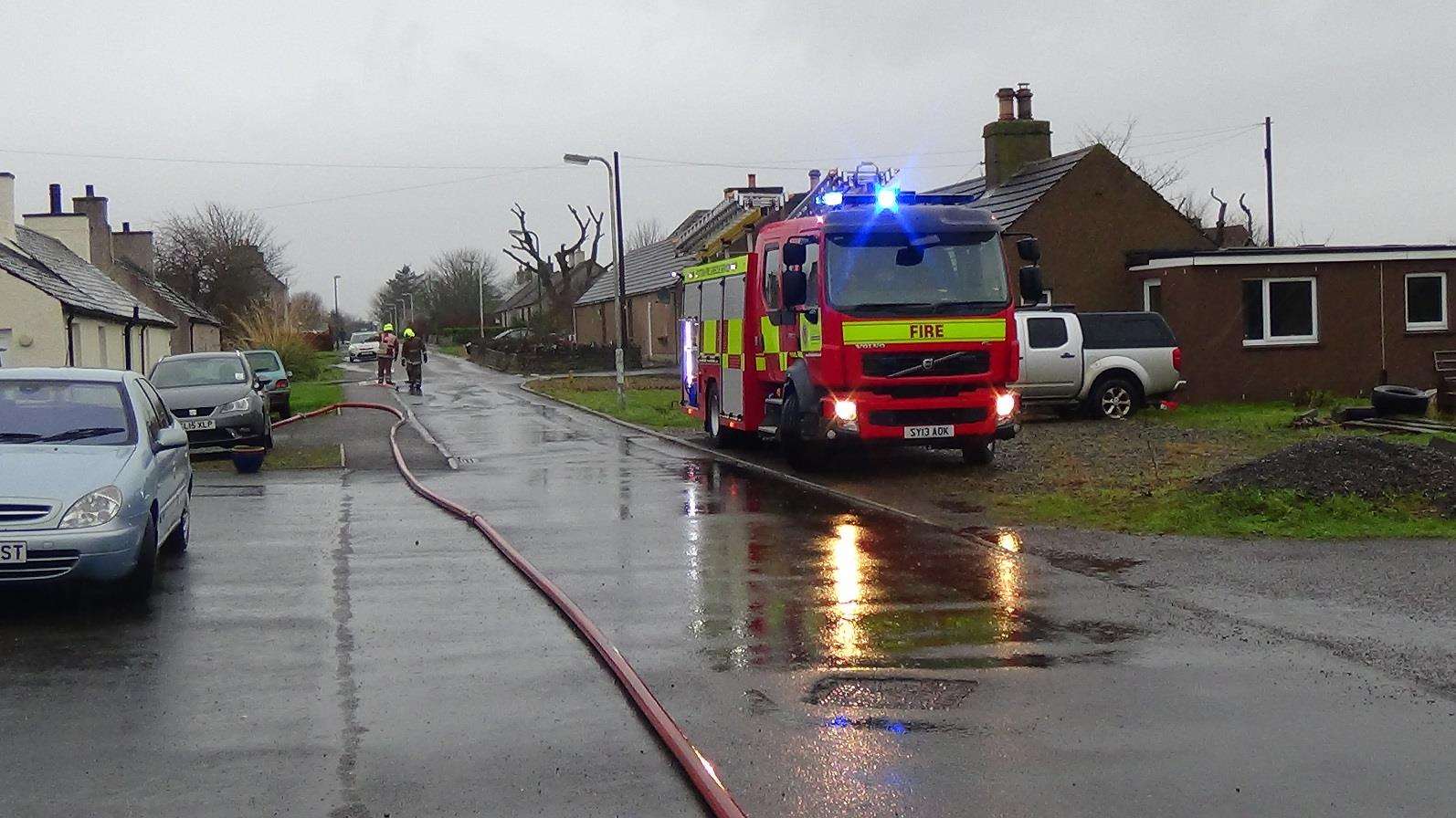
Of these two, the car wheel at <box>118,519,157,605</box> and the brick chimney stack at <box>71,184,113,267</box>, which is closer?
the car wheel at <box>118,519,157,605</box>

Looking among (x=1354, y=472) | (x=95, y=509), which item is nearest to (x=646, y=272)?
(x=1354, y=472)

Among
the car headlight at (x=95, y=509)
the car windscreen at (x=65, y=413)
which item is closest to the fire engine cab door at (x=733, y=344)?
the car windscreen at (x=65, y=413)

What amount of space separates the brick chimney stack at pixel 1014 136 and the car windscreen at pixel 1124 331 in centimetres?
939

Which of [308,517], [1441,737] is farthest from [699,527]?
[1441,737]

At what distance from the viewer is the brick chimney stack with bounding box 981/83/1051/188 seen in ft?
106

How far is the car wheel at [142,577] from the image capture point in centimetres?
902

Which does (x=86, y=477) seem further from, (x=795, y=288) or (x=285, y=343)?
(x=285, y=343)

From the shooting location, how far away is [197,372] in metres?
22.1

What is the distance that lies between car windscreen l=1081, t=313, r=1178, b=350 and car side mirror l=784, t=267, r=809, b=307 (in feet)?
29.0

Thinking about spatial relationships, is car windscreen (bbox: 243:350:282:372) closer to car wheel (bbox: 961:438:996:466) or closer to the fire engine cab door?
the fire engine cab door

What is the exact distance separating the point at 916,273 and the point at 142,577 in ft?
30.6

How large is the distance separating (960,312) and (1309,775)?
10701mm

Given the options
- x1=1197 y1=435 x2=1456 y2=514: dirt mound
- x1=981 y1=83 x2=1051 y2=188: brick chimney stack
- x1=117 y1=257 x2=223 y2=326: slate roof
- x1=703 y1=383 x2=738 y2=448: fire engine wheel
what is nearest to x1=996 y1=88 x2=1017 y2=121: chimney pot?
x1=981 y1=83 x2=1051 y2=188: brick chimney stack

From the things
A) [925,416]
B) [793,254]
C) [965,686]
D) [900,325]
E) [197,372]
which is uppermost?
[793,254]
